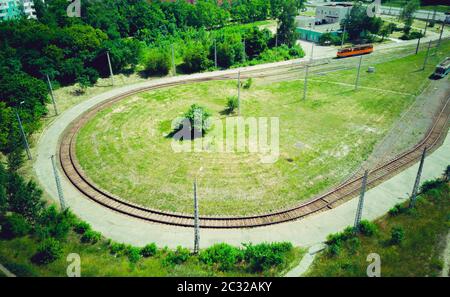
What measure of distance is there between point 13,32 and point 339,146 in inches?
2504

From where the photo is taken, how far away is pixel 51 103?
5388 centimetres

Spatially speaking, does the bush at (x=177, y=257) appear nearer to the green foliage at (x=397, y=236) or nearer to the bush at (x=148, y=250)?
the bush at (x=148, y=250)

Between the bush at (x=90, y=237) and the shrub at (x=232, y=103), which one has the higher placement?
the shrub at (x=232, y=103)

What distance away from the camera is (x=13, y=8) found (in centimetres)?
13288

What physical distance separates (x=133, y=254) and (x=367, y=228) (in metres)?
19.0

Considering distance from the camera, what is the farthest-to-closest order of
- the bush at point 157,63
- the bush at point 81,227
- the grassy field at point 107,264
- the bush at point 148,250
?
the bush at point 157,63
the bush at point 81,227
the bush at point 148,250
the grassy field at point 107,264

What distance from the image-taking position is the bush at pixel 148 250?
25.7m

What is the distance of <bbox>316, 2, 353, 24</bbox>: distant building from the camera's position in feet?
366

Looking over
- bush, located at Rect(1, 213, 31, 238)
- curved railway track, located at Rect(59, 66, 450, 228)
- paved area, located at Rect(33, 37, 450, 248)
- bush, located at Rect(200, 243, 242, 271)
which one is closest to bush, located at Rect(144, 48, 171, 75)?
curved railway track, located at Rect(59, 66, 450, 228)

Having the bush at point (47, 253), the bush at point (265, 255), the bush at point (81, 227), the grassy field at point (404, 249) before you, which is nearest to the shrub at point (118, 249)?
the bush at point (81, 227)

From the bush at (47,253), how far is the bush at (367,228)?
24.0 m

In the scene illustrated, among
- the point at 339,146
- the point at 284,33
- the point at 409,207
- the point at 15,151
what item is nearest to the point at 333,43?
the point at 284,33

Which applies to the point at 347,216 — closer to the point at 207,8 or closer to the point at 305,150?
the point at 305,150

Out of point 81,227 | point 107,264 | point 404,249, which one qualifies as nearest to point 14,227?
point 81,227
